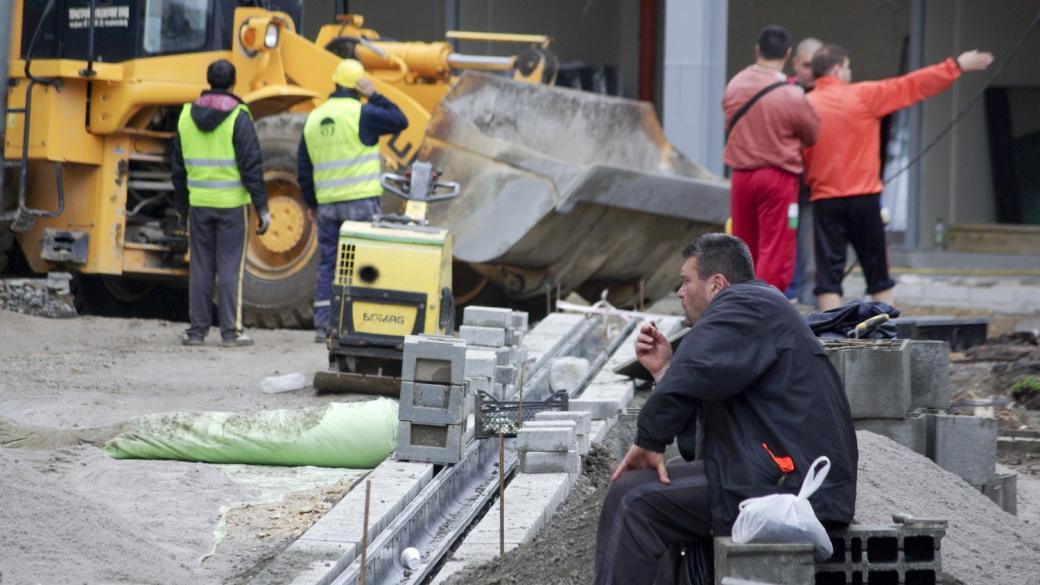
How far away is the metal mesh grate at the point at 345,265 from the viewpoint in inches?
A: 360

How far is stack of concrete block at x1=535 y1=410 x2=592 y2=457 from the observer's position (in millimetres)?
7074

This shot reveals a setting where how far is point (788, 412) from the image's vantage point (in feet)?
15.1

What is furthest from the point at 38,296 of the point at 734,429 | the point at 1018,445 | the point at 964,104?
the point at 964,104

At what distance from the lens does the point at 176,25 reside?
1245cm

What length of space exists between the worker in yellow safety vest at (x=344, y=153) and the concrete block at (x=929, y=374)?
187 inches

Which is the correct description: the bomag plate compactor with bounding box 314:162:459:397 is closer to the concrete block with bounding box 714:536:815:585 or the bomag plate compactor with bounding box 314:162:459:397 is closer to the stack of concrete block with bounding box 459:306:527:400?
the stack of concrete block with bounding box 459:306:527:400

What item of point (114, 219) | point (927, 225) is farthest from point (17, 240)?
point (927, 225)

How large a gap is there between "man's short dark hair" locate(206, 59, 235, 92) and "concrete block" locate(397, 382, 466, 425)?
4593 millimetres

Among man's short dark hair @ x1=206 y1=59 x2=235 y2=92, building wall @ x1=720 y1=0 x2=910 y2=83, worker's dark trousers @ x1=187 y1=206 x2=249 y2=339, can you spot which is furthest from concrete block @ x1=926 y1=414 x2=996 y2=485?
building wall @ x1=720 y1=0 x2=910 y2=83

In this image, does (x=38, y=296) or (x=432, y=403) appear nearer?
(x=432, y=403)

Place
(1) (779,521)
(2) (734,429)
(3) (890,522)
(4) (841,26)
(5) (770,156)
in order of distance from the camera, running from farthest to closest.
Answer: (4) (841,26) < (5) (770,156) < (3) (890,522) < (2) (734,429) < (1) (779,521)

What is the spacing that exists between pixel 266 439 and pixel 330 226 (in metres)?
3.87

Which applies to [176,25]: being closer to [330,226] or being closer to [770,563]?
[330,226]

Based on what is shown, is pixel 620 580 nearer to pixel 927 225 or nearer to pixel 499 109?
pixel 499 109
